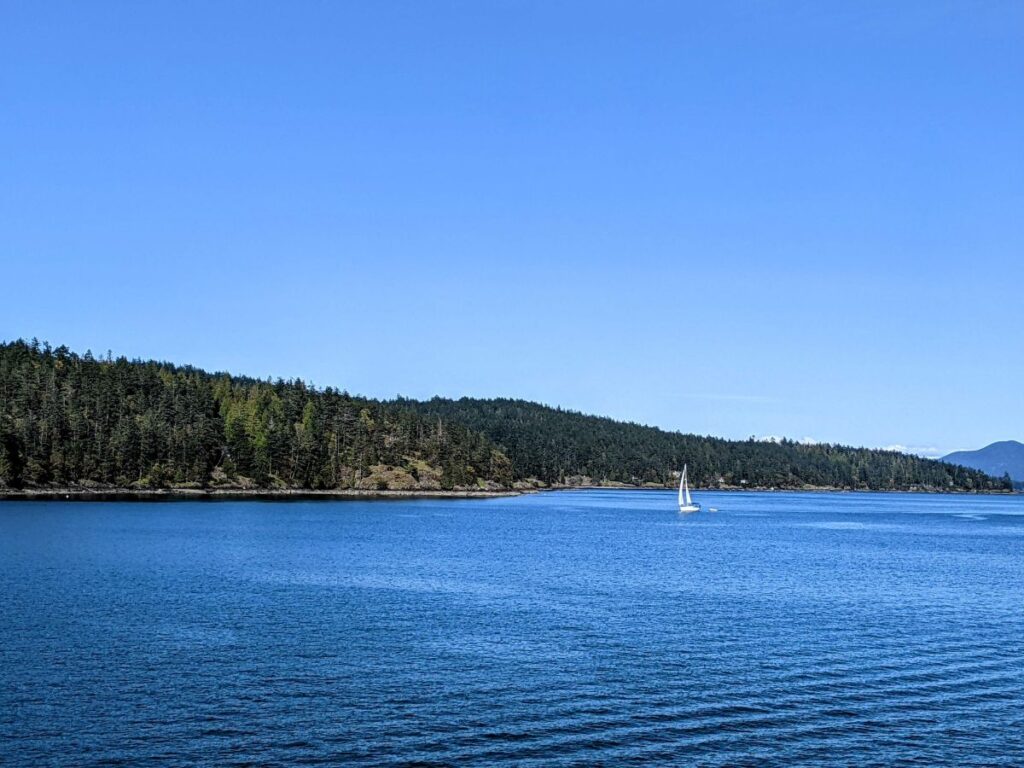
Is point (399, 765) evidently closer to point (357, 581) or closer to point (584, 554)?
point (357, 581)

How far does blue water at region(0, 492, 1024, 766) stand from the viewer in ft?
112

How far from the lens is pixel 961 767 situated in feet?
106

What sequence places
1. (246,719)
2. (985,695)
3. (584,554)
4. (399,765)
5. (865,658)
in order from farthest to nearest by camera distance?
(584,554) < (865,658) < (985,695) < (246,719) < (399,765)

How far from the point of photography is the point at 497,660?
4709cm

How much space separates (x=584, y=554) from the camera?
354 ft

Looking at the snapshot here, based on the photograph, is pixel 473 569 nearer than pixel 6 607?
No

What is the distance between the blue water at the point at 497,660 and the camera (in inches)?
1347

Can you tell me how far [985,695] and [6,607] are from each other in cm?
5282

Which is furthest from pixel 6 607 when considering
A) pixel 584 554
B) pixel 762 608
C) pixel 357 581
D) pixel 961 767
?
pixel 584 554

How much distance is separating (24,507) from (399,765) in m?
154

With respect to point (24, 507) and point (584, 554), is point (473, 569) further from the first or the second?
point (24, 507)

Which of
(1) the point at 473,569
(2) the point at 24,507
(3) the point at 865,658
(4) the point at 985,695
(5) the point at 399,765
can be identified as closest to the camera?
(5) the point at 399,765

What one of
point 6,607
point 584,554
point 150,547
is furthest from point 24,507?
point 6,607

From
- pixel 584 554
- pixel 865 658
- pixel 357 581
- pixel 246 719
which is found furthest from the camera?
pixel 584 554
